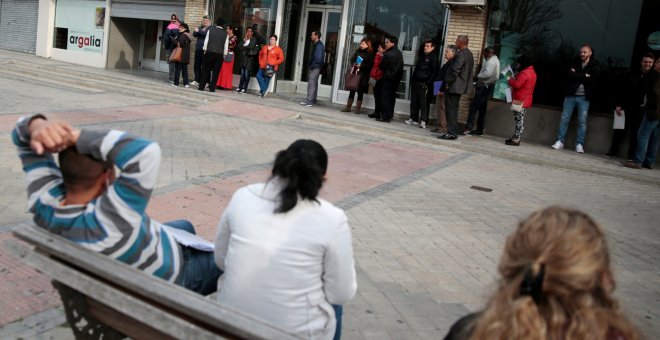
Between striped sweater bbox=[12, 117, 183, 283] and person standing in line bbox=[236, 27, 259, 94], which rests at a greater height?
person standing in line bbox=[236, 27, 259, 94]

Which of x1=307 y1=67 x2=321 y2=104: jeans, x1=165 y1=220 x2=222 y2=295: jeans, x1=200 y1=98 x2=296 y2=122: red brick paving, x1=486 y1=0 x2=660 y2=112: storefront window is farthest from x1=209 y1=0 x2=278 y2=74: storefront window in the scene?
x1=165 y1=220 x2=222 y2=295: jeans

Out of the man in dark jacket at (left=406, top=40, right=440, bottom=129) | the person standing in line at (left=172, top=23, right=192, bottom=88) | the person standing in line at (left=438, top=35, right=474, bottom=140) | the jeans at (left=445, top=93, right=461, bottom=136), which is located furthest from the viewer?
the person standing in line at (left=172, top=23, right=192, bottom=88)

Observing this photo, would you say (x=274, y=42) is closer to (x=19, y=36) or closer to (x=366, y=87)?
(x=366, y=87)

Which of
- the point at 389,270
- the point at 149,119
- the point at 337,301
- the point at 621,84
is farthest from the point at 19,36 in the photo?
the point at 337,301

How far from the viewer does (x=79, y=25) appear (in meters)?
20.9

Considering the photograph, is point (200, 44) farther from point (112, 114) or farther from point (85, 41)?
point (85, 41)

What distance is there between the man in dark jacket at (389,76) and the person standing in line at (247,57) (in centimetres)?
407

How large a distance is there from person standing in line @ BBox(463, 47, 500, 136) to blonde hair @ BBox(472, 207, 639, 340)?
10926mm

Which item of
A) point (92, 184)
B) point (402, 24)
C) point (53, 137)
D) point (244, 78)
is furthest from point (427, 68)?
point (53, 137)

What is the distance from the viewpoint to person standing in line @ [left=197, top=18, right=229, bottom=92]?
50.7 ft

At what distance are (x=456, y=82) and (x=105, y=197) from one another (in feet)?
32.6

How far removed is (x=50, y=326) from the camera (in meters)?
3.41

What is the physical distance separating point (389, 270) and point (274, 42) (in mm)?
11465

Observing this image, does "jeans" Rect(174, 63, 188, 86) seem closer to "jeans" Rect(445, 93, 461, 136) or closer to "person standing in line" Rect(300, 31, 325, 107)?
"person standing in line" Rect(300, 31, 325, 107)
